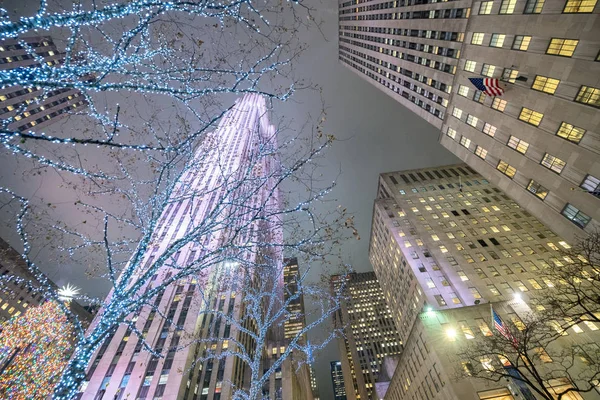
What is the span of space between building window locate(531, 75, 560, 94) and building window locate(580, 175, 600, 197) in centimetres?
779

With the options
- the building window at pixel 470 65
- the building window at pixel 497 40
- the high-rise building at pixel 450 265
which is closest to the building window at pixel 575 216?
the high-rise building at pixel 450 265

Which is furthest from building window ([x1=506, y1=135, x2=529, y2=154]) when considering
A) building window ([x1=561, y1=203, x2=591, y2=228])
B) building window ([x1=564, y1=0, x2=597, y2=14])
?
building window ([x1=564, y1=0, x2=597, y2=14])

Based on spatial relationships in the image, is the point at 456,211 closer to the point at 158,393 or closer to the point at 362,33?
the point at 362,33

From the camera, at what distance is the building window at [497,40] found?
25266 millimetres

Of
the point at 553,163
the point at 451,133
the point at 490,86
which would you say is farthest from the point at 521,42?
the point at 451,133

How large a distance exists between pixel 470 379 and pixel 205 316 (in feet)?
139

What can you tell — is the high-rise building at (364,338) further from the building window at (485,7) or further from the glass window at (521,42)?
the building window at (485,7)

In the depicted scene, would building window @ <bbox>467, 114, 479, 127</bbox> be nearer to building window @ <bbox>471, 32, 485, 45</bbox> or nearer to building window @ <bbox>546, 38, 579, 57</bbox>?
building window @ <bbox>471, 32, 485, 45</bbox>

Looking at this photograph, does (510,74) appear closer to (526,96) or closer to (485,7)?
(526,96)

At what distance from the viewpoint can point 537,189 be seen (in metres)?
24.9

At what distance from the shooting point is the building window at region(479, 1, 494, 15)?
84.5 ft

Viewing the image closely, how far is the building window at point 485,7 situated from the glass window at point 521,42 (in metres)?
4.66

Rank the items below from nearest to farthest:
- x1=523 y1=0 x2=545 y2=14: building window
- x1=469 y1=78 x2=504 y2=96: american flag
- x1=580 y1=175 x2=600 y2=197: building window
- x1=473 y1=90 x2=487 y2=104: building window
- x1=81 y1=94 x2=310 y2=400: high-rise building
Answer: x1=580 y1=175 x2=600 y2=197: building window < x1=523 y1=0 x2=545 y2=14: building window < x1=469 y1=78 x2=504 y2=96: american flag < x1=473 y1=90 x2=487 y2=104: building window < x1=81 y1=94 x2=310 y2=400: high-rise building

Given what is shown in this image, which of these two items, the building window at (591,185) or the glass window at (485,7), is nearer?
the building window at (591,185)
